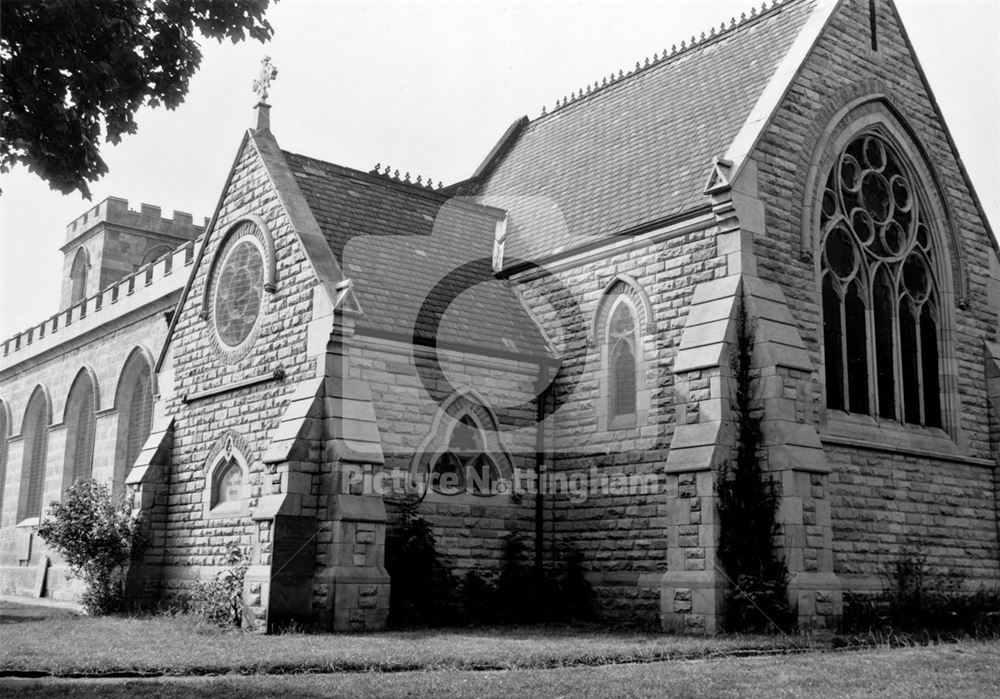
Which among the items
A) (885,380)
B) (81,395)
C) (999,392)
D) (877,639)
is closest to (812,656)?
(877,639)

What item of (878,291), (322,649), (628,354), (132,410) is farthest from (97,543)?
(878,291)

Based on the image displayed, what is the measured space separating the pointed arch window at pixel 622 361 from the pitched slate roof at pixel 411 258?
4.54 feet

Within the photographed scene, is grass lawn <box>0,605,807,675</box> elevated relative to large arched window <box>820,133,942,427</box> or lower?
lower

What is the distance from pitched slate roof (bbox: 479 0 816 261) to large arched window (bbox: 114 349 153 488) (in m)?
10.2

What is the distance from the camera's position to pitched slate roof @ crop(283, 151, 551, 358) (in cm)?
1837

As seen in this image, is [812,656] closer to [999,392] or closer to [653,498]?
[653,498]

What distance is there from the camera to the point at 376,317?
17.6 meters

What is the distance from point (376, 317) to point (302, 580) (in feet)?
14.4

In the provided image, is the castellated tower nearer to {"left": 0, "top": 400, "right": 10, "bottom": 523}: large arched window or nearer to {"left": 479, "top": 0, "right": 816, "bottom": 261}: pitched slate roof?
{"left": 0, "top": 400, "right": 10, "bottom": 523}: large arched window

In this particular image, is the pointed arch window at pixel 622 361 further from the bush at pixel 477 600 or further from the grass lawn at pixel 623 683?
the grass lawn at pixel 623 683

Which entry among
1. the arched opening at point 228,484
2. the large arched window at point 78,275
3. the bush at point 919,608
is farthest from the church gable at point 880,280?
the large arched window at point 78,275

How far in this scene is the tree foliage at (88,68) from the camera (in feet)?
30.7

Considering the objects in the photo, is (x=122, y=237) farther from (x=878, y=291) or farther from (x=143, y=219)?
(x=878, y=291)

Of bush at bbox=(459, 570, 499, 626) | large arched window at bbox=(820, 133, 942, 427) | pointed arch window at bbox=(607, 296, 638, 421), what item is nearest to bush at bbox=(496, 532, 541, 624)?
bush at bbox=(459, 570, 499, 626)
